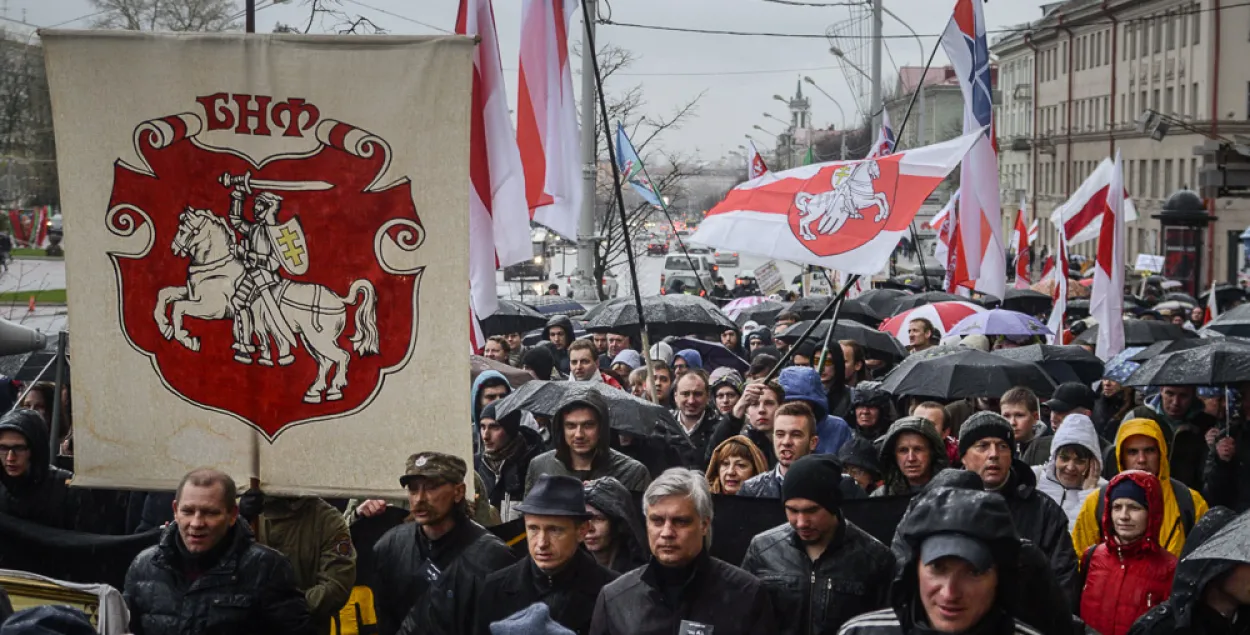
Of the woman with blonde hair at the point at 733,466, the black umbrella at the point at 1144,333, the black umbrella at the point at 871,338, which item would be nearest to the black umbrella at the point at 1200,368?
the black umbrella at the point at 871,338

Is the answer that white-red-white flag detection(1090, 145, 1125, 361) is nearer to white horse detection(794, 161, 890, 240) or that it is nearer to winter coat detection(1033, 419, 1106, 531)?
white horse detection(794, 161, 890, 240)

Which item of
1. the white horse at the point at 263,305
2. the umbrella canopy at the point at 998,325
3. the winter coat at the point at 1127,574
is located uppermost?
the white horse at the point at 263,305

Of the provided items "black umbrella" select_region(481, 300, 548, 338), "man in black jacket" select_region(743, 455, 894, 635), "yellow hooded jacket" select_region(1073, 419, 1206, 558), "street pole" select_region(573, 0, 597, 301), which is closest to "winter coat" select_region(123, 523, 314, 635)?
"man in black jacket" select_region(743, 455, 894, 635)

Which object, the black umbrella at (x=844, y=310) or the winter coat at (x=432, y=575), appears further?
the black umbrella at (x=844, y=310)

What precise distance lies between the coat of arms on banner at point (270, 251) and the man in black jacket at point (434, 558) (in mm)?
406

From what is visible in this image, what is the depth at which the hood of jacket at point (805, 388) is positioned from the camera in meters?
9.14

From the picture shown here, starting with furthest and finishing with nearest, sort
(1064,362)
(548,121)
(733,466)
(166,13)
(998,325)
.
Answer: (166,13) → (998,325) → (1064,362) → (548,121) → (733,466)

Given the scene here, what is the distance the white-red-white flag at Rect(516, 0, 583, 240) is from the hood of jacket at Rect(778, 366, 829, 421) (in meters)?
1.57

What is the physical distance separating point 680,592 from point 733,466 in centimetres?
246

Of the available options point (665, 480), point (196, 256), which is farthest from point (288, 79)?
point (665, 480)

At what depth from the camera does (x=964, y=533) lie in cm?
436

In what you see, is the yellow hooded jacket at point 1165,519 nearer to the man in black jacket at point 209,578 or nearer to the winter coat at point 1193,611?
the winter coat at point 1193,611

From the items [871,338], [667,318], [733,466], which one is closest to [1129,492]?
[733,466]

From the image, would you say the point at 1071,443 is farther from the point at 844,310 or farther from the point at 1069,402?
the point at 844,310
